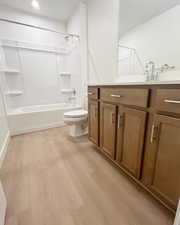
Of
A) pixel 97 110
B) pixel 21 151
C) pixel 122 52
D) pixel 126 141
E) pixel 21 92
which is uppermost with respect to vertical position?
pixel 122 52

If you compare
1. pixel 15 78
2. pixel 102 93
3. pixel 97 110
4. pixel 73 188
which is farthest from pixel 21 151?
pixel 15 78

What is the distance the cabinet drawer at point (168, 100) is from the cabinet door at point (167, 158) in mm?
58

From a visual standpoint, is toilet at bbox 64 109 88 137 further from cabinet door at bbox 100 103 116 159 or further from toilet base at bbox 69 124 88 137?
cabinet door at bbox 100 103 116 159

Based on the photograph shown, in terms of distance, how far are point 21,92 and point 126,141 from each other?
2747 millimetres

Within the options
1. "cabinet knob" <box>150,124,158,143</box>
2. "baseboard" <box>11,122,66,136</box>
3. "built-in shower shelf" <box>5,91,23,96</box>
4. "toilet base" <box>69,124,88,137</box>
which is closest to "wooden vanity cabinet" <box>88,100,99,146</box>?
"toilet base" <box>69,124,88,137</box>

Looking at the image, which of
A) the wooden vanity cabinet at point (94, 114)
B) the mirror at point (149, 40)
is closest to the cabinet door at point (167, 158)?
the mirror at point (149, 40)

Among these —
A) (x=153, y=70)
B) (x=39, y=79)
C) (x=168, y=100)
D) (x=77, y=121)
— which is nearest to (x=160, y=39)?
(x=153, y=70)

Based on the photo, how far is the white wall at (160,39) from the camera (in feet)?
3.36

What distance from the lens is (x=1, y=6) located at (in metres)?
2.27

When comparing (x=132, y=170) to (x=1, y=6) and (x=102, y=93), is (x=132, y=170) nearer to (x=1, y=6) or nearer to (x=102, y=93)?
(x=102, y=93)

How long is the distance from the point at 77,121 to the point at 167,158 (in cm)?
142

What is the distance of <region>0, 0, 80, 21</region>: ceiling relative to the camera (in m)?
2.17

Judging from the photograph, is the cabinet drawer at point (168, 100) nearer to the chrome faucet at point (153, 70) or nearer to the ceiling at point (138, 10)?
the chrome faucet at point (153, 70)

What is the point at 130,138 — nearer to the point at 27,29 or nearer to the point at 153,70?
the point at 153,70
